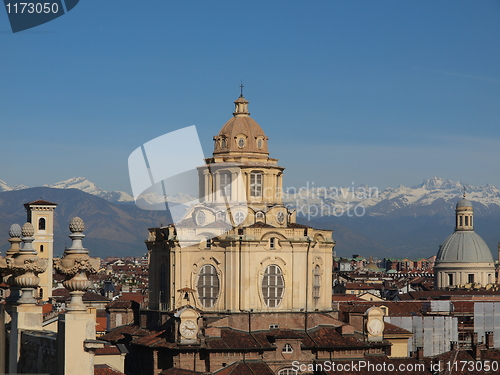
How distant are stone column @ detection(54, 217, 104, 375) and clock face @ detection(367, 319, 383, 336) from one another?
4005 centimetres

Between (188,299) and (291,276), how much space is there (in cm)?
601

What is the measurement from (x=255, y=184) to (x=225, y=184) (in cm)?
180

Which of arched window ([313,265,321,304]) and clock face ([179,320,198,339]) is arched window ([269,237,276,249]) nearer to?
arched window ([313,265,321,304])

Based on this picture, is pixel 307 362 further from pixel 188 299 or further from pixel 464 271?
pixel 464 271

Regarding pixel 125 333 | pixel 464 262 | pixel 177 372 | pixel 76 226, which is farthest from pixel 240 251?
pixel 464 262

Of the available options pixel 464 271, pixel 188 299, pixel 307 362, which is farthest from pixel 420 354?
pixel 464 271

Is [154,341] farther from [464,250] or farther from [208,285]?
[464,250]

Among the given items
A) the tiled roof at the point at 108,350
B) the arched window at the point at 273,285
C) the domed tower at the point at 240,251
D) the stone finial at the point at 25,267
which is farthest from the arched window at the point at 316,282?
the stone finial at the point at 25,267

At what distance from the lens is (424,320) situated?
263 ft

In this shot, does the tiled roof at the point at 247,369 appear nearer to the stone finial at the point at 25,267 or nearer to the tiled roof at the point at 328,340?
the tiled roof at the point at 328,340

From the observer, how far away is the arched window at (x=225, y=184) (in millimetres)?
64812

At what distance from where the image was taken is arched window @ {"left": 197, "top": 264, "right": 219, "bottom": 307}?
203 feet

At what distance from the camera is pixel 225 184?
6519 centimetres

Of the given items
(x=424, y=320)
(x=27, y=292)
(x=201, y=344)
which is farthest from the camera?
(x=424, y=320)
